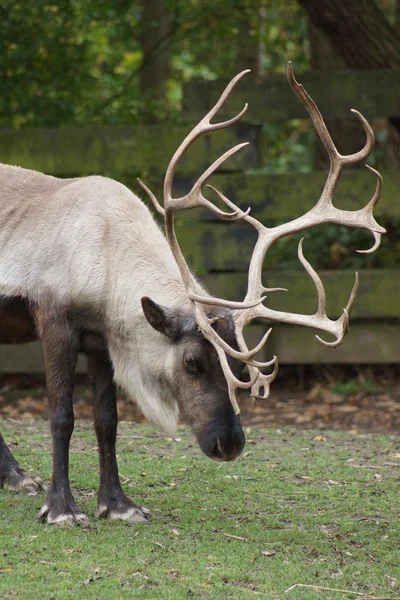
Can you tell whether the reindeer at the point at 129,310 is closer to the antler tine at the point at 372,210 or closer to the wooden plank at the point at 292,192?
the antler tine at the point at 372,210

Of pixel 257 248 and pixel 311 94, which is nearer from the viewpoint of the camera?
pixel 257 248

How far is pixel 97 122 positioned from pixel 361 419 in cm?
340

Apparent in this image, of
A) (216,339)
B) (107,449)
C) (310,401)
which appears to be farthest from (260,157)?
Answer: (216,339)

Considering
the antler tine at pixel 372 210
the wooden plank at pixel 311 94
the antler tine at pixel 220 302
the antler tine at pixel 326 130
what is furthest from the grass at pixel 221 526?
the wooden plank at pixel 311 94

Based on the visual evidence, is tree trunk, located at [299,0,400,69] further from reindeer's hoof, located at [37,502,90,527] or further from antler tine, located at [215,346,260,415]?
reindeer's hoof, located at [37,502,90,527]

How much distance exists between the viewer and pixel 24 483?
495cm

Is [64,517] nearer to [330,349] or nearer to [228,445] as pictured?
[228,445]

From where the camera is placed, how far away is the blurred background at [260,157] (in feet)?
24.3

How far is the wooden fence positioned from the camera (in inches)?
291

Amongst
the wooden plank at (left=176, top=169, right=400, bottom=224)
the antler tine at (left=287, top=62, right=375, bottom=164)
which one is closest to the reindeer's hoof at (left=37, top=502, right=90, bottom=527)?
the antler tine at (left=287, top=62, right=375, bottom=164)

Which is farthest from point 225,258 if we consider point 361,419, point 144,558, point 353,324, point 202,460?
point 144,558

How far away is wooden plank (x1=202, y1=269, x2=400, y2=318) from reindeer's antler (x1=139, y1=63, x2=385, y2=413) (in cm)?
280

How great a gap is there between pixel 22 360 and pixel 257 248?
354 centimetres

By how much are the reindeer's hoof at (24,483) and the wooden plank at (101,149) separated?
3.15m
